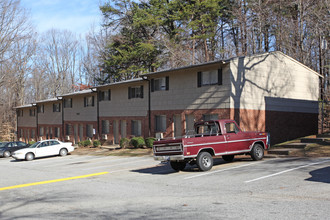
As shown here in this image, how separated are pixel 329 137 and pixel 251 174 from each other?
11448 mm

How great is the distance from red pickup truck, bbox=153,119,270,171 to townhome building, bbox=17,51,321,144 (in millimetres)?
5874

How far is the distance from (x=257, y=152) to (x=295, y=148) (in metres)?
4.58

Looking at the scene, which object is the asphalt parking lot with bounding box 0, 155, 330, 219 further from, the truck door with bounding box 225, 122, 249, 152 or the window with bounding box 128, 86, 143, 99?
the window with bounding box 128, 86, 143, 99

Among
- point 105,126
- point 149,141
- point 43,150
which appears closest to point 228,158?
point 149,141

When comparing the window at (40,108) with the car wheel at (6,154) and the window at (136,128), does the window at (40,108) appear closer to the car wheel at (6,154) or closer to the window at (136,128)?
the car wheel at (6,154)

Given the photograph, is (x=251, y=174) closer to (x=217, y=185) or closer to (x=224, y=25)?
(x=217, y=185)

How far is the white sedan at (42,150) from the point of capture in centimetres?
2670

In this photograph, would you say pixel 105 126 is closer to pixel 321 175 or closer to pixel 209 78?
pixel 209 78

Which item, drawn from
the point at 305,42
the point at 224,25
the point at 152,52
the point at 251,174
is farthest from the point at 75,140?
the point at 251,174

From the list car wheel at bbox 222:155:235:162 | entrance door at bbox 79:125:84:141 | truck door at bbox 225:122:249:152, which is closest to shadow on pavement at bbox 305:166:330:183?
truck door at bbox 225:122:249:152

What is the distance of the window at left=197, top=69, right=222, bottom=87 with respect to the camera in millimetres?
22328

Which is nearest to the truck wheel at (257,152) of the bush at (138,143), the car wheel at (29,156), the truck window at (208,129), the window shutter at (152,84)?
the truck window at (208,129)

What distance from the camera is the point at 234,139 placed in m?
15.1

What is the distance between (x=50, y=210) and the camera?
8.80 meters
